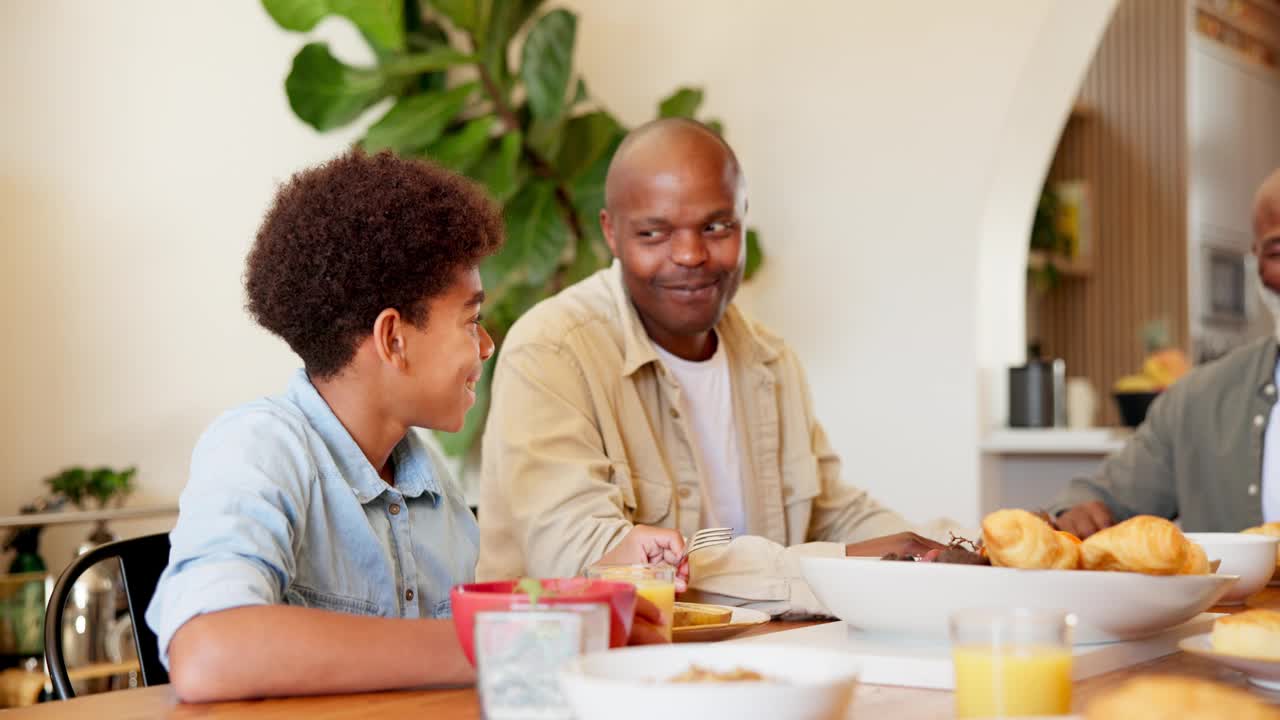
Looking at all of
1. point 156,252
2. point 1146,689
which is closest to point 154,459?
point 156,252

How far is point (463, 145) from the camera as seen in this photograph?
332 centimetres

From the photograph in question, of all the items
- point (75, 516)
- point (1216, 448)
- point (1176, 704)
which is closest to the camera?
point (1176, 704)

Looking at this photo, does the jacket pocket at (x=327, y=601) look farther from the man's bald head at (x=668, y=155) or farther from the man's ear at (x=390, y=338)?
the man's bald head at (x=668, y=155)

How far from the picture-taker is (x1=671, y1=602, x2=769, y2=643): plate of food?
134 centimetres

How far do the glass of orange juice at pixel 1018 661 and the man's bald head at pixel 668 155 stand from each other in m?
1.43

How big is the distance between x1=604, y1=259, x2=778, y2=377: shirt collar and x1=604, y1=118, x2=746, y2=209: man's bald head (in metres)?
0.15

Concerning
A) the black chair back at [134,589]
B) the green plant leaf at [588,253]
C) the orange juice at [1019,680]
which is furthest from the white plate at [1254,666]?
the green plant leaf at [588,253]

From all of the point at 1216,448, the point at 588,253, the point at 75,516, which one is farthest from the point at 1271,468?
the point at 75,516

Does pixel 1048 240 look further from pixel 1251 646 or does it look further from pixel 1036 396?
pixel 1251 646

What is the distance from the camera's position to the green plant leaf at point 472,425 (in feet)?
11.1

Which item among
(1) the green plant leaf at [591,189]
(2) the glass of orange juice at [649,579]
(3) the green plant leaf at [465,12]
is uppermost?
(3) the green plant leaf at [465,12]

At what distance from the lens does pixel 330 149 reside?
3406 mm

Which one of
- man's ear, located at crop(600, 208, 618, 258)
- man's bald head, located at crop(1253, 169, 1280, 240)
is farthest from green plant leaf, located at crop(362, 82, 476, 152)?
man's bald head, located at crop(1253, 169, 1280, 240)

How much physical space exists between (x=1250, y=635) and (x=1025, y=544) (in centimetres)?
19
